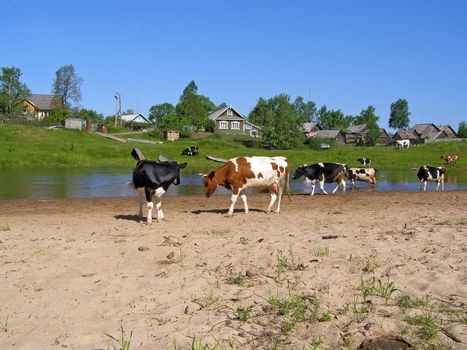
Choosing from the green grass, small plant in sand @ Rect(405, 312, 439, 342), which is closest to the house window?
the green grass

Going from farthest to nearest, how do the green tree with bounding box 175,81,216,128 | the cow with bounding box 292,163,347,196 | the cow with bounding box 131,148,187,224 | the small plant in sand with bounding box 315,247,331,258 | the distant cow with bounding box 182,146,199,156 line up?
the green tree with bounding box 175,81,216,128 < the distant cow with bounding box 182,146,199,156 < the cow with bounding box 292,163,347,196 < the cow with bounding box 131,148,187,224 < the small plant in sand with bounding box 315,247,331,258

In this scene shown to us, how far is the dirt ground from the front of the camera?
5.43m

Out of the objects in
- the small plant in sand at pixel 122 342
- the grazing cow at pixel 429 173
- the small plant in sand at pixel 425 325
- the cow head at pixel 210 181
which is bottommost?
the small plant in sand at pixel 122 342

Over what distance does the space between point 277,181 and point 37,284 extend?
10.5 metres

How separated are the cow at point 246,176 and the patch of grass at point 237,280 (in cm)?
872

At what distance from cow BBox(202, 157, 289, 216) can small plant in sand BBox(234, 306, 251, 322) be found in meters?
10.0

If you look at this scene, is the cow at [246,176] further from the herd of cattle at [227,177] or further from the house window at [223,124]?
the house window at [223,124]

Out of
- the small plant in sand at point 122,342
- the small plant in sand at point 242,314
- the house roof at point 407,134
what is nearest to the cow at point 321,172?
the small plant in sand at point 242,314

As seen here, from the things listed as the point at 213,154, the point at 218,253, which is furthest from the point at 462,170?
the point at 218,253

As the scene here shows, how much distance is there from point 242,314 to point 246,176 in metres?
10.6

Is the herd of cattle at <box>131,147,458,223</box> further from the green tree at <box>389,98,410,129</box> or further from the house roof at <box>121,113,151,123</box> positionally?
A: the green tree at <box>389,98,410,129</box>

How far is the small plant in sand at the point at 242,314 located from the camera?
5730 millimetres

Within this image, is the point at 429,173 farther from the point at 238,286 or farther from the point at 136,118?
the point at 136,118

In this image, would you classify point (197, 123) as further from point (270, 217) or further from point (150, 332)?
point (150, 332)
